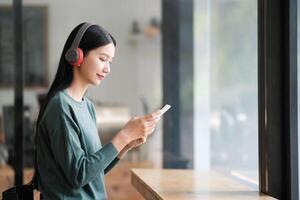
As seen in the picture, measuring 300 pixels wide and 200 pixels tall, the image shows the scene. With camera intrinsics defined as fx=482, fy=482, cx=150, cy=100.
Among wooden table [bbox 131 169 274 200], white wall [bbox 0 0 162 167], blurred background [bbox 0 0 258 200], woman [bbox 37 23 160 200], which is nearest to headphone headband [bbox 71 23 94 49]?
woman [bbox 37 23 160 200]

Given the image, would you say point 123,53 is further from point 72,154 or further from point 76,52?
point 72,154

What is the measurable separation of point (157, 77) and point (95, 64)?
2.40 metres

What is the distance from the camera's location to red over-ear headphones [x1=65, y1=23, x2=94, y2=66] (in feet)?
4.39

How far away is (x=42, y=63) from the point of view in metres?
3.67

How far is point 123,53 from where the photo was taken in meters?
3.78

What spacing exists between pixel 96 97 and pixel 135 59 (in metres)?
0.45

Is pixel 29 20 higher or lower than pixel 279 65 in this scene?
higher

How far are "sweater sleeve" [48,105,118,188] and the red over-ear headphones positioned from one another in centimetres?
15

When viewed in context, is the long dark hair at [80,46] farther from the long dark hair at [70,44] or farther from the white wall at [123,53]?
the white wall at [123,53]

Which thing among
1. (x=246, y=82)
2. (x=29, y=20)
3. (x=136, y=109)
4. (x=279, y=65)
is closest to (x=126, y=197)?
(x=136, y=109)

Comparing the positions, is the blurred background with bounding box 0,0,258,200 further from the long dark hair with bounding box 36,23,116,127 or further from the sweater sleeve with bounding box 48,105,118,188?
the sweater sleeve with bounding box 48,105,118,188

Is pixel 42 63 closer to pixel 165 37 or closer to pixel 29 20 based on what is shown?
pixel 29 20

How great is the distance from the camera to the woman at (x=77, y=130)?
4.12 feet

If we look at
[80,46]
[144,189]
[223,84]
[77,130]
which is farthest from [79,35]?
[223,84]
